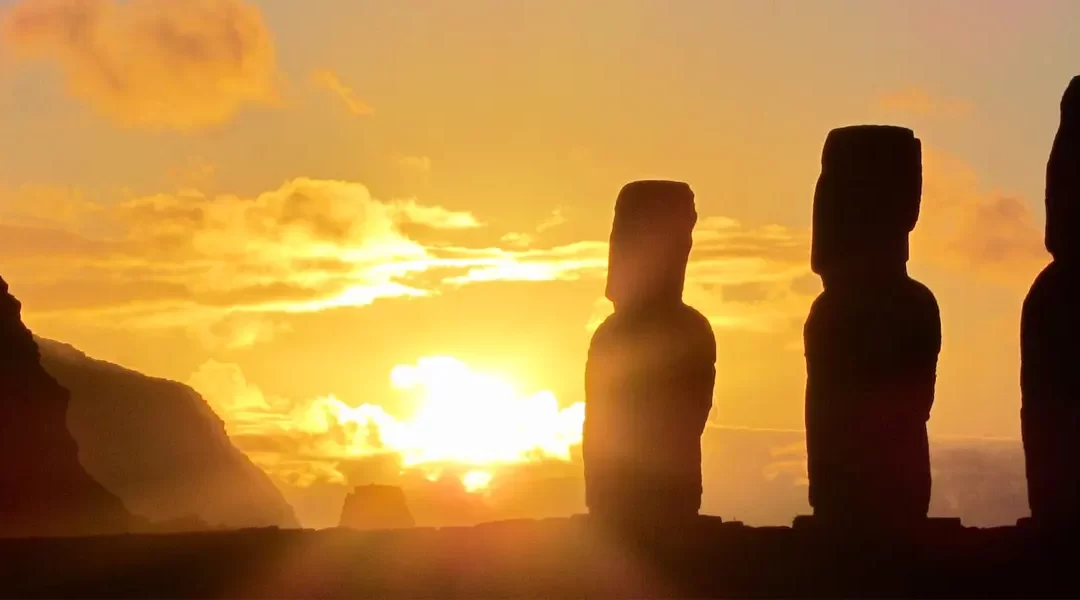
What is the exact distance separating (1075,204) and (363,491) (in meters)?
42.1

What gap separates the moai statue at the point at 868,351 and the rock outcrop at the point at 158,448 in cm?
6720

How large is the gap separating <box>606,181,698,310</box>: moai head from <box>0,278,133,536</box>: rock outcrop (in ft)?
50.9

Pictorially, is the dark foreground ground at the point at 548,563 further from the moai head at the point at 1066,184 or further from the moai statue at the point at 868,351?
the moai head at the point at 1066,184

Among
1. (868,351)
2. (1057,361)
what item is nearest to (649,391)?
(868,351)

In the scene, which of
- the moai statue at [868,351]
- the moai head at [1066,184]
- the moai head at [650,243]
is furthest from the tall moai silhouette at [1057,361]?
the moai head at [650,243]

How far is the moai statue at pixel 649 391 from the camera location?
19281 mm

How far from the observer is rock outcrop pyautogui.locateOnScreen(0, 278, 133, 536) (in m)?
30.6

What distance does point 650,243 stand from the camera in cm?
2023

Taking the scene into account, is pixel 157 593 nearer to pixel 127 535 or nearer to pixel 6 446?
pixel 127 535

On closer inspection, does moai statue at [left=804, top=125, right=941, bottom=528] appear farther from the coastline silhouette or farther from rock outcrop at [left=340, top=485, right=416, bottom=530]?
rock outcrop at [left=340, top=485, right=416, bottom=530]

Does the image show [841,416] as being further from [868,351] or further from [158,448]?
[158,448]

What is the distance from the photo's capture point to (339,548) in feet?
50.9

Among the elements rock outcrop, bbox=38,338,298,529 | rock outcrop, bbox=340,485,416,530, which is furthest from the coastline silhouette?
rock outcrop, bbox=38,338,298,529

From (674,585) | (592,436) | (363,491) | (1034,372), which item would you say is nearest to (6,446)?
(592,436)
